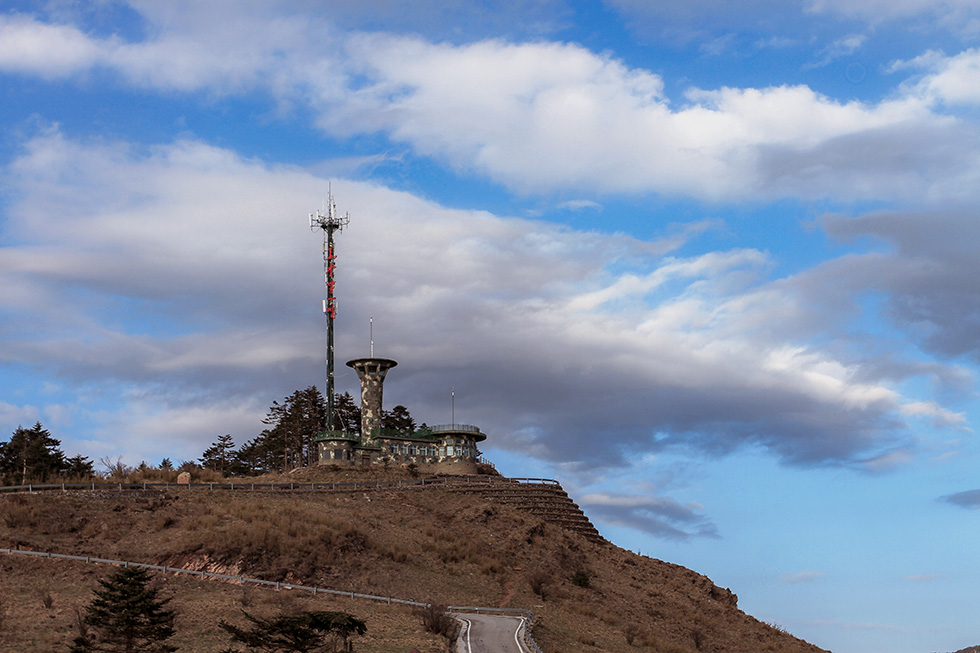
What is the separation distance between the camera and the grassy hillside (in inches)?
1591

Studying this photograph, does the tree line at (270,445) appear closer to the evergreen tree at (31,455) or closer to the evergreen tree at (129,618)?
the evergreen tree at (31,455)

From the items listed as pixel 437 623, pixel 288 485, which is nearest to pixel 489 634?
pixel 437 623

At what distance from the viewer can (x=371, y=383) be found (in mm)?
82562

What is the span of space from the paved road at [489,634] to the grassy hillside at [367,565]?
3.70ft

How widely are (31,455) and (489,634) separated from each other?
2180 inches

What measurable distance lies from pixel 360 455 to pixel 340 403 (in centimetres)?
2096

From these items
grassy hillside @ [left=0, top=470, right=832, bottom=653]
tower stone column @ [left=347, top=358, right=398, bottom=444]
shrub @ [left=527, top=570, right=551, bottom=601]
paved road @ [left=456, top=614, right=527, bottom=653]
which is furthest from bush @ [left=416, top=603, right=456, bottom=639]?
tower stone column @ [left=347, top=358, right=398, bottom=444]

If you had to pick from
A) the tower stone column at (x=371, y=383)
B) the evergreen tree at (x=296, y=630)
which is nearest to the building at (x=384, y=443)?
the tower stone column at (x=371, y=383)

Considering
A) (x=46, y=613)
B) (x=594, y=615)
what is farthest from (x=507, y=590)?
(x=46, y=613)

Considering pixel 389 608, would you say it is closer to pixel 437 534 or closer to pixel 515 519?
pixel 437 534

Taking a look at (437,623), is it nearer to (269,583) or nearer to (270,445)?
(269,583)

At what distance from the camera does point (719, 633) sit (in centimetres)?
5681

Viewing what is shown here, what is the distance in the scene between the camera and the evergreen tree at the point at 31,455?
79.5 m

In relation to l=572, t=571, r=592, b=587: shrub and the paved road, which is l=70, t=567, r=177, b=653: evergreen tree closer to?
the paved road
